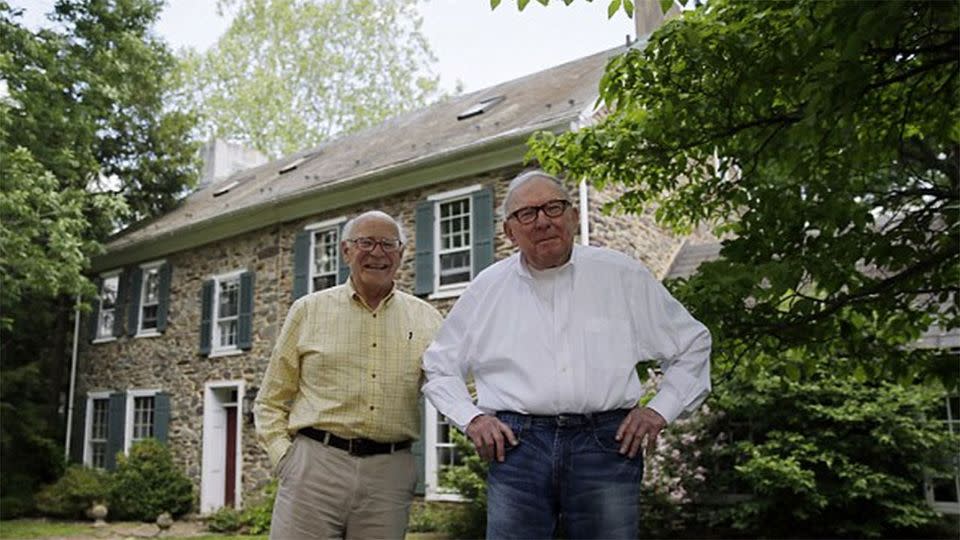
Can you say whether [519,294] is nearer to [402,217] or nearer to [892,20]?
[892,20]

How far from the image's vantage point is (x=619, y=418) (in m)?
2.10

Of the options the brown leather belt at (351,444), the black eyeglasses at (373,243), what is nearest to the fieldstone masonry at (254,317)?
the black eyeglasses at (373,243)

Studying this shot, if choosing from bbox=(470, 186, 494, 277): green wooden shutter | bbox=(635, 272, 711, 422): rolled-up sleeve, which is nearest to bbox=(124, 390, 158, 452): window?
bbox=(470, 186, 494, 277): green wooden shutter

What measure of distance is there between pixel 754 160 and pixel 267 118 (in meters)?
19.6

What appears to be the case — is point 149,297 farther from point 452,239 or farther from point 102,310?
point 452,239

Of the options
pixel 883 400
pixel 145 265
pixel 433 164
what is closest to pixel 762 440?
pixel 883 400

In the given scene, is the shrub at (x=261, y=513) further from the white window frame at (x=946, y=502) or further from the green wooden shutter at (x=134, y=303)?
the white window frame at (x=946, y=502)

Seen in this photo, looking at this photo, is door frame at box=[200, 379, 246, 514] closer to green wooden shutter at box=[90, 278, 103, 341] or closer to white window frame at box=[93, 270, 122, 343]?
white window frame at box=[93, 270, 122, 343]

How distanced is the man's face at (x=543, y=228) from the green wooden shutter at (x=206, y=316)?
41.0 ft

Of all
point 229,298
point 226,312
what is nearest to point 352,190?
point 229,298

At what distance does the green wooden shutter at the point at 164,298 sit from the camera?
14.8 meters

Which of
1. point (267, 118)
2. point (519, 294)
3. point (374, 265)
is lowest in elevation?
point (519, 294)

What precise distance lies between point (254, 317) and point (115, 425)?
406 centimetres

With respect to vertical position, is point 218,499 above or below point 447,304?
below
